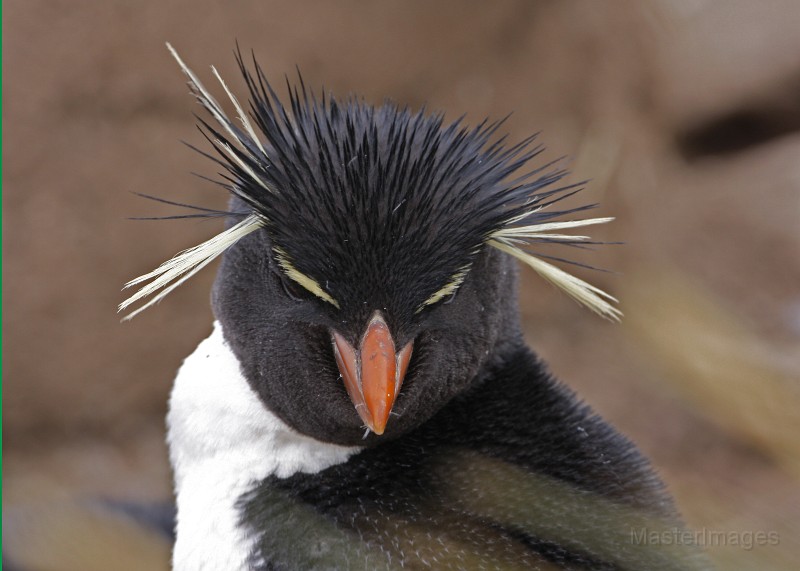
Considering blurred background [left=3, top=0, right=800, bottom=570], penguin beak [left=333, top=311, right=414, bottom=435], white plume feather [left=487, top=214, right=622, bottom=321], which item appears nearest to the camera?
penguin beak [left=333, top=311, right=414, bottom=435]

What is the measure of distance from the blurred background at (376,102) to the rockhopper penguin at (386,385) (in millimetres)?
1749

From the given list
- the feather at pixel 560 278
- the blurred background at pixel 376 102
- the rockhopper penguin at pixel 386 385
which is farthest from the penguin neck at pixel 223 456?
the blurred background at pixel 376 102

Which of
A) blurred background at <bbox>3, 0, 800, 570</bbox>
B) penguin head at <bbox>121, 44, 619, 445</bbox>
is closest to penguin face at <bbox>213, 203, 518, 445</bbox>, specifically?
penguin head at <bbox>121, 44, 619, 445</bbox>

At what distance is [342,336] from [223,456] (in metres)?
0.37

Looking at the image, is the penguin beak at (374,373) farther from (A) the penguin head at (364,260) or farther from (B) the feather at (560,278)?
(B) the feather at (560,278)

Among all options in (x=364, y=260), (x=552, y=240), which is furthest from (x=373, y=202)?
(x=552, y=240)

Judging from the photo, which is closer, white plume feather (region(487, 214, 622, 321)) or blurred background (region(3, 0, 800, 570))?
white plume feather (region(487, 214, 622, 321))

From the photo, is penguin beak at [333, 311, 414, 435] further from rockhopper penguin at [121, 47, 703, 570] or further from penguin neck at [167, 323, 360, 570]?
penguin neck at [167, 323, 360, 570]

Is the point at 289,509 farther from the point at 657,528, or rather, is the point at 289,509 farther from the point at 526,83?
the point at 526,83

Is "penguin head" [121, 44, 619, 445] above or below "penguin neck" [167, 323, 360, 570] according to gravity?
above

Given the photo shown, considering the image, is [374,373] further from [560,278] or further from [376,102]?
[376,102]

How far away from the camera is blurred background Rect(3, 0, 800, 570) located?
3.47 m

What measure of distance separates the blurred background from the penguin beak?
2.04m

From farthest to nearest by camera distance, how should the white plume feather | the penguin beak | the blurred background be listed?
the blurred background, the white plume feather, the penguin beak
